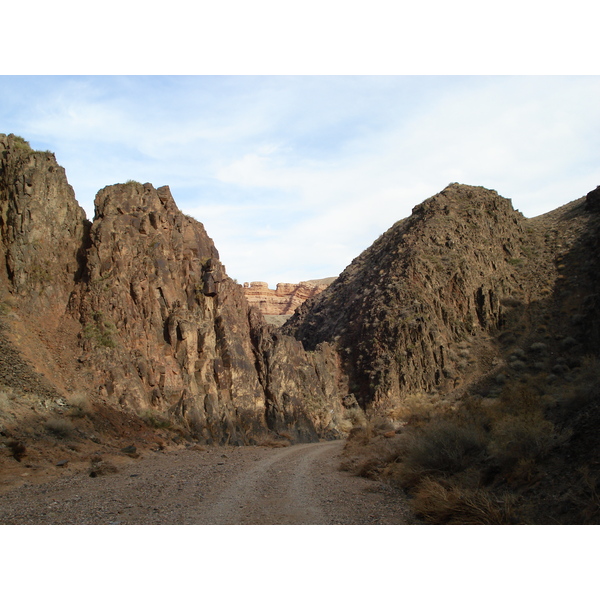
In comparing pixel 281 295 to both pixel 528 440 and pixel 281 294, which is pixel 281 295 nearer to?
pixel 281 294

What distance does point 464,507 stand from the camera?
821 cm

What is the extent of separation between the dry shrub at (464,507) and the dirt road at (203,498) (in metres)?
0.47

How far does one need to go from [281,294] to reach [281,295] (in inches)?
10.9

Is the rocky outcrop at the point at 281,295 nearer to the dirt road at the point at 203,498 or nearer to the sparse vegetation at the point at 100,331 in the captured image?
the sparse vegetation at the point at 100,331

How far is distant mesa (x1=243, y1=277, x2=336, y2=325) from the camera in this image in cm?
12619

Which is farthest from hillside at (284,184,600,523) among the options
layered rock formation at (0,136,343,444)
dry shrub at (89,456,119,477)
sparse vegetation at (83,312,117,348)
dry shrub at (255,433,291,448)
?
sparse vegetation at (83,312,117,348)

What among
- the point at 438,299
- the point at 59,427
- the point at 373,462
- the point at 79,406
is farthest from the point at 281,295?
the point at 373,462

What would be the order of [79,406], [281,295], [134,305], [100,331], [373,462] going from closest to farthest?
[373,462], [79,406], [100,331], [134,305], [281,295]

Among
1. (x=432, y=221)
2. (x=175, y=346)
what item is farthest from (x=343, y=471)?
(x=432, y=221)

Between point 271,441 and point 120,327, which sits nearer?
point 120,327

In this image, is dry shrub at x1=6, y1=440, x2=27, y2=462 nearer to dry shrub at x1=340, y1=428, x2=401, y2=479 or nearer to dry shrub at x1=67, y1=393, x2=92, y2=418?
dry shrub at x1=67, y1=393, x2=92, y2=418

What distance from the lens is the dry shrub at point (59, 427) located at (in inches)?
682

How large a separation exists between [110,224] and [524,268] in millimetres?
47643
